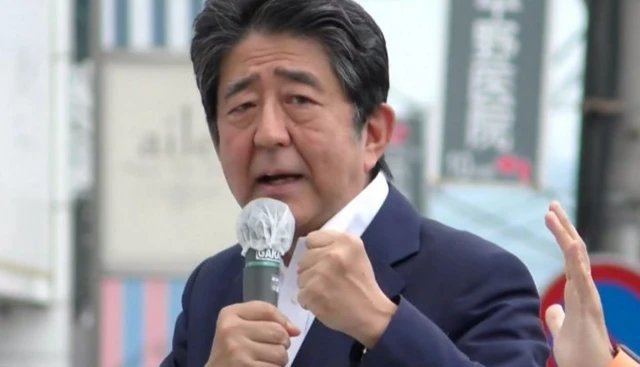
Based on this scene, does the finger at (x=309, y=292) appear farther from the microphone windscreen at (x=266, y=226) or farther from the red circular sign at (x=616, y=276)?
the red circular sign at (x=616, y=276)

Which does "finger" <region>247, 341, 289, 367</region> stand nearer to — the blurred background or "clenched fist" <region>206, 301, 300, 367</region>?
"clenched fist" <region>206, 301, 300, 367</region>

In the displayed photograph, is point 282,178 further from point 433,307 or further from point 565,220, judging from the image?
point 565,220


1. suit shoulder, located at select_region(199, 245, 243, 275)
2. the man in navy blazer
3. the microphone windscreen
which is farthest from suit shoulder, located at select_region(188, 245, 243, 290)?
the microphone windscreen

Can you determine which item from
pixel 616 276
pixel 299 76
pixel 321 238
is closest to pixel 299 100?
pixel 299 76

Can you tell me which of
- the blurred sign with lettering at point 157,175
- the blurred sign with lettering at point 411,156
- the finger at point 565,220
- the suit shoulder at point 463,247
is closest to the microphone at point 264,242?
the suit shoulder at point 463,247

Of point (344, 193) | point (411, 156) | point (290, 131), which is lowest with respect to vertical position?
point (411, 156)

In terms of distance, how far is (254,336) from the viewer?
2.79m

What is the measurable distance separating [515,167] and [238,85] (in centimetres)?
1031

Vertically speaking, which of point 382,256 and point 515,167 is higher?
point 382,256

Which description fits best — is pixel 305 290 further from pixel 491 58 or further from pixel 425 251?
pixel 491 58

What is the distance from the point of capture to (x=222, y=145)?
10.3ft

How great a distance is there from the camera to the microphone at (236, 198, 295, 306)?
2863mm

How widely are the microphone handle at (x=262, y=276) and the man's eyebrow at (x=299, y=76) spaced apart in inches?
11.9

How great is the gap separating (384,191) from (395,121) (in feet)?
0.40
